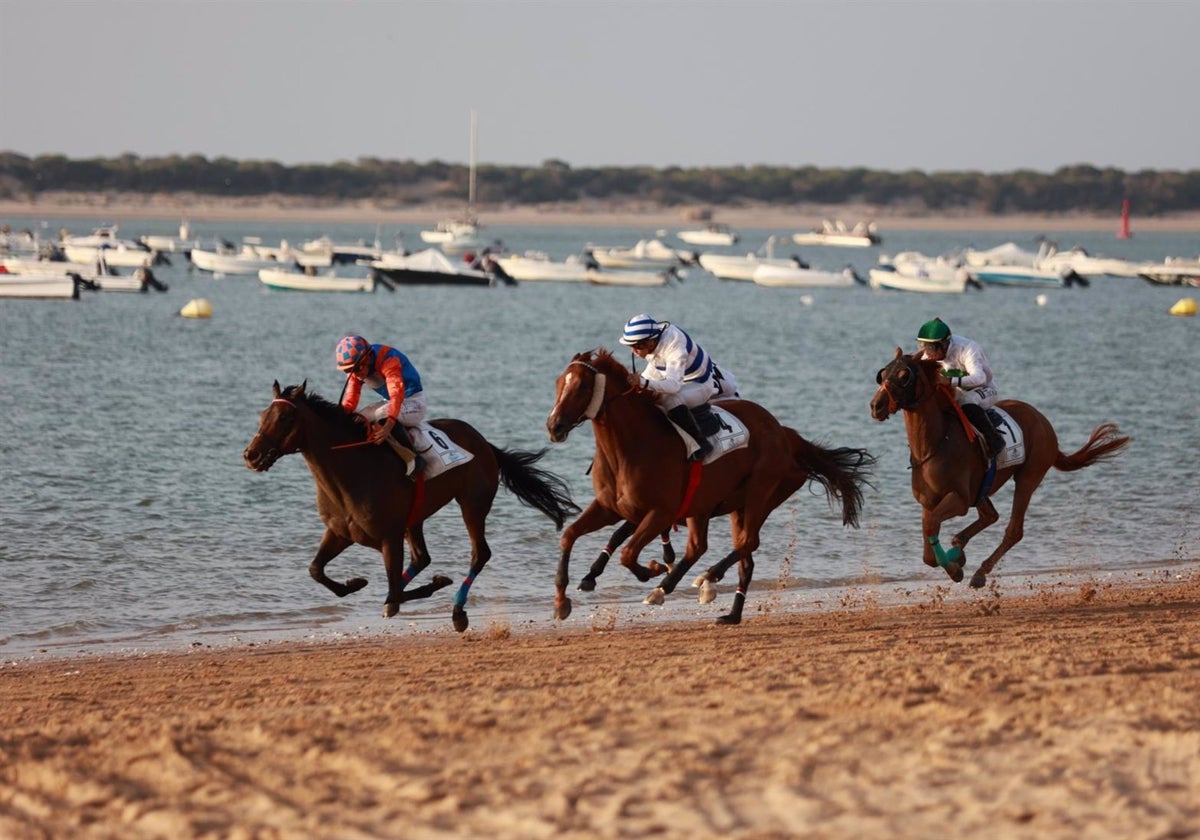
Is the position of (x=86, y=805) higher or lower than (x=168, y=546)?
higher

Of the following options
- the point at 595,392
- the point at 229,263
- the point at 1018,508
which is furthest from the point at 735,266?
the point at 595,392

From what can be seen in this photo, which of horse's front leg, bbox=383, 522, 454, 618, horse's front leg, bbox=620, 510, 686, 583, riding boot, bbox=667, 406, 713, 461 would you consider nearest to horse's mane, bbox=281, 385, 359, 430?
horse's front leg, bbox=383, 522, 454, 618

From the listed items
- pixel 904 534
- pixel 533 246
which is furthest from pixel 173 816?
pixel 533 246

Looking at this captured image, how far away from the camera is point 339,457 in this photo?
40.5 feet

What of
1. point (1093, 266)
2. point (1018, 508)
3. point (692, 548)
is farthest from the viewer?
point (1093, 266)

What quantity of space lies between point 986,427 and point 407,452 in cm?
495

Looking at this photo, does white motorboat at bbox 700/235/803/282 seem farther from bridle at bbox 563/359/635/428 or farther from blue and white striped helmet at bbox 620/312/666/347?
bridle at bbox 563/359/635/428

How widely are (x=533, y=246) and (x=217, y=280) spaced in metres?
67.0

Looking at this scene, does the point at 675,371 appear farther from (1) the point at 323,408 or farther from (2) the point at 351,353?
(1) the point at 323,408

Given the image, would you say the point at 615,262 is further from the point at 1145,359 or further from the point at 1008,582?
the point at 1008,582

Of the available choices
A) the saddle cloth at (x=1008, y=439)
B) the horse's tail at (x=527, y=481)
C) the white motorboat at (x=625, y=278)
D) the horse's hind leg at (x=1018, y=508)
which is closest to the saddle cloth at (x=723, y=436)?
the horse's tail at (x=527, y=481)

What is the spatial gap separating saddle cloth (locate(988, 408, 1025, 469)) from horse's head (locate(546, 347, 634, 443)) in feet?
12.3

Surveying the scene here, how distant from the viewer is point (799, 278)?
87.2 metres

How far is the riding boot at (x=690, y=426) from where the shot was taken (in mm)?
12883
